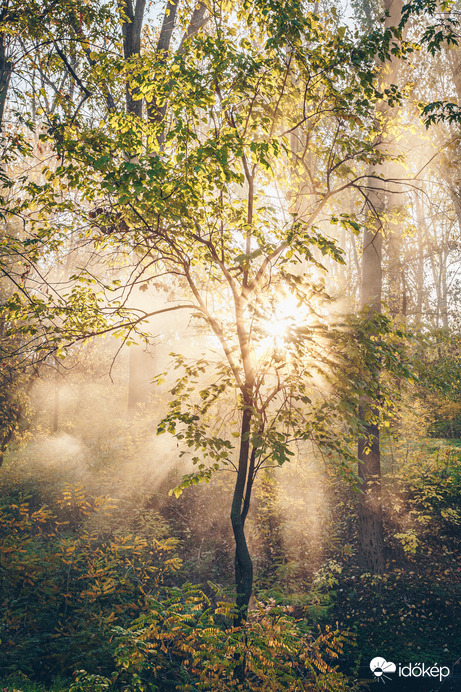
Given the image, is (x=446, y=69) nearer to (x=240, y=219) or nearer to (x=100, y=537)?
(x=240, y=219)

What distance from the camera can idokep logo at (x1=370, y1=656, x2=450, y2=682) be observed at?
532 centimetres

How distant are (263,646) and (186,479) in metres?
1.52

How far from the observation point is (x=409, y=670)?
540 centimetres

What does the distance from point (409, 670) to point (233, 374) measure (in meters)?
4.54

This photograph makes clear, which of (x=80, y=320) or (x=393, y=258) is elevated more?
(x=393, y=258)

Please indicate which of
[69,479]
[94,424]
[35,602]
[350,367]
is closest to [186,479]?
[350,367]

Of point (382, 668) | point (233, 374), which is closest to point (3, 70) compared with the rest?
point (233, 374)

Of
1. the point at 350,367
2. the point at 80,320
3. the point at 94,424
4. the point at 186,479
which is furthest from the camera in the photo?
the point at 94,424

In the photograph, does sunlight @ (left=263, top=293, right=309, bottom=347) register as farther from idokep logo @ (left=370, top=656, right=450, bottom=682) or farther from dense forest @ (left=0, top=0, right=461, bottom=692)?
idokep logo @ (left=370, top=656, right=450, bottom=682)

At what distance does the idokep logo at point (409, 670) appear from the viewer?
17.4 feet

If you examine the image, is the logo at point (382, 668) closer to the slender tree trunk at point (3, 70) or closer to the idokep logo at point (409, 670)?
the idokep logo at point (409, 670)

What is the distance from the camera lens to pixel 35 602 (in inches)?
204

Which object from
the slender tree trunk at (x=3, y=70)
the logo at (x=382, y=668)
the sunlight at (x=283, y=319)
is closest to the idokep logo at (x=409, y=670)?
the logo at (x=382, y=668)

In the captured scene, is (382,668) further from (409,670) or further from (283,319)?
(283,319)
